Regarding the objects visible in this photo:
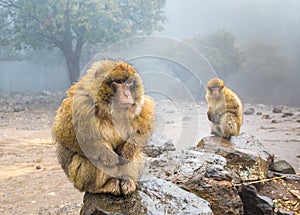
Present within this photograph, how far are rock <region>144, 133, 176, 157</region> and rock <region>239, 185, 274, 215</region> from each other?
5.90ft

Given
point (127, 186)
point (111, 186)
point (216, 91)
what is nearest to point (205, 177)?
point (127, 186)

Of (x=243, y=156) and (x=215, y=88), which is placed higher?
(x=215, y=88)

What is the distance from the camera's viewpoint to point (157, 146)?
546 cm

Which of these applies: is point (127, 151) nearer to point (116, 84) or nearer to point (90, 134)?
point (90, 134)

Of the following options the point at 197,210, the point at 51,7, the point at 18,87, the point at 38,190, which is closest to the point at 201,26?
the point at 51,7

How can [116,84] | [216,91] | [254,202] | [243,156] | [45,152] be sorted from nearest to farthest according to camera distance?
[116,84] → [254,202] → [243,156] → [216,91] → [45,152]

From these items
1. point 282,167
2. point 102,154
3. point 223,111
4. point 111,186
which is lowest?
point 282,167

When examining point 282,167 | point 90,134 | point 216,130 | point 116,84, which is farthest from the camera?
point 216,130

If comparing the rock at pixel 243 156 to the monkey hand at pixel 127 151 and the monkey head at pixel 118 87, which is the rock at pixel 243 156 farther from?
the monkey head at pixel 118 87

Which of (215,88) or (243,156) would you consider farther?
(215,88)

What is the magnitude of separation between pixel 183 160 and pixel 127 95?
4.34 ft

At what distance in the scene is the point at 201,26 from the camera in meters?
35.4

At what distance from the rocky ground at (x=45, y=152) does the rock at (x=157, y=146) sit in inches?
12.4

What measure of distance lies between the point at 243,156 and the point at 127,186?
2370 mm
